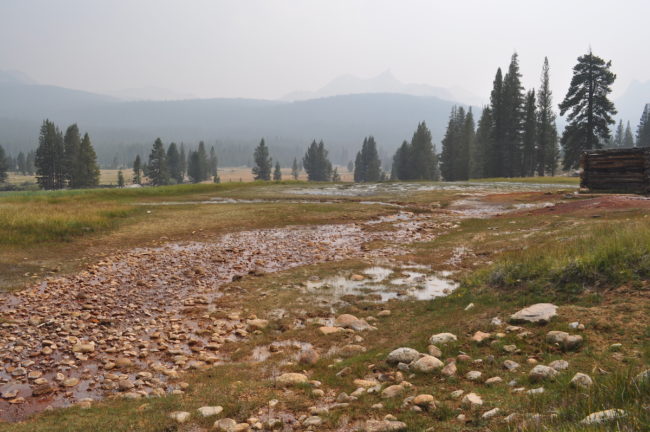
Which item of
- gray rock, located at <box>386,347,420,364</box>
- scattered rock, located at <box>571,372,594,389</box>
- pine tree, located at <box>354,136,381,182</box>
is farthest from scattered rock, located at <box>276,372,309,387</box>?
pine tree, located at <box>354,136,381,182</box>

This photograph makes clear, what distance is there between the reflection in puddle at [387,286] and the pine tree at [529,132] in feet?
242

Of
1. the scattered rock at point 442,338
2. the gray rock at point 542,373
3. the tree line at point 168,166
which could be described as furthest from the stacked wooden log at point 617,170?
the tree line at point 168,166

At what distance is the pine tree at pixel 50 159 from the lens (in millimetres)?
96500

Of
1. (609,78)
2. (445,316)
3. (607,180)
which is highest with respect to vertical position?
(609,78)

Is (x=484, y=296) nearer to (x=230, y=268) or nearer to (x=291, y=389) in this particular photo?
(x=291, y=389)

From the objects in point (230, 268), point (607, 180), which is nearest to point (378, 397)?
point (230, 268)

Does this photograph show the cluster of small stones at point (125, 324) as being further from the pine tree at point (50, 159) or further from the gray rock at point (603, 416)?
the pine tree at point (50, 159)

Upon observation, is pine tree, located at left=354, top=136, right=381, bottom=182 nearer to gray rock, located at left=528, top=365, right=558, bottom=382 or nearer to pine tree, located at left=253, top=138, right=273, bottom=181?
pine tree, located at left=253, top=138, right=273, bottom=181

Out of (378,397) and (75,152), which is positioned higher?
(75,152)

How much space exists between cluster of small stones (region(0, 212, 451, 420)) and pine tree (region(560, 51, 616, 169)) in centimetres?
5342

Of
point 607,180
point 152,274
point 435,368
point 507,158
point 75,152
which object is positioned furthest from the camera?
point 75,152

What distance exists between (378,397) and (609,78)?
215ft

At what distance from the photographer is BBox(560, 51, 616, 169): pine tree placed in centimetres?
5388

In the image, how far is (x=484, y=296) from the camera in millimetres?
9609
